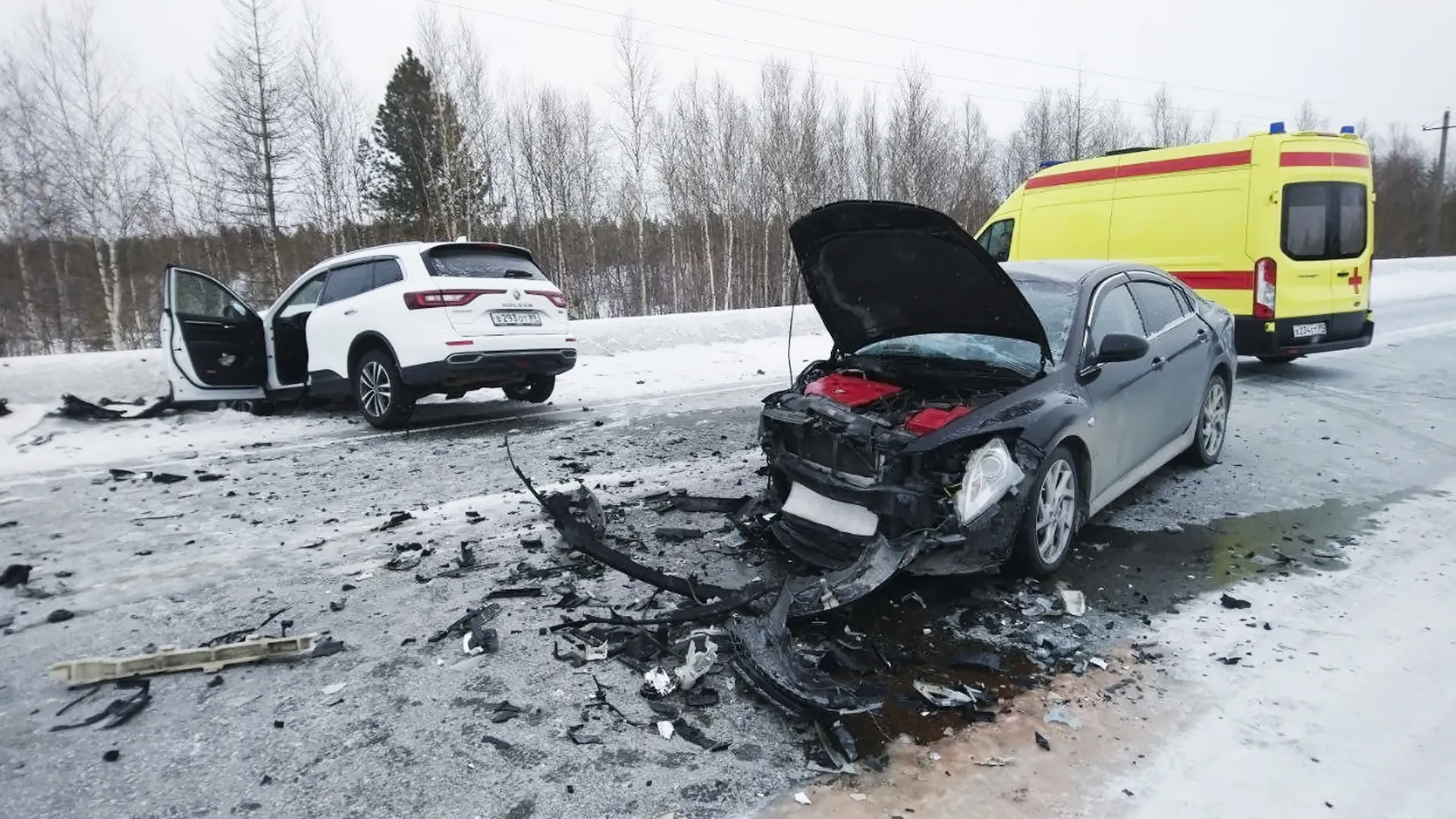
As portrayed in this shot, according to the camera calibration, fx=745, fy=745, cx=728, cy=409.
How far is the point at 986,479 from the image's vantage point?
345cm

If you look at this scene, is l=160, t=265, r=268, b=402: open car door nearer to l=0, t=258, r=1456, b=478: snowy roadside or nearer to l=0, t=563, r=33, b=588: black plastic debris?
l=0, t=258, r=1456, b=478: snowy roadside

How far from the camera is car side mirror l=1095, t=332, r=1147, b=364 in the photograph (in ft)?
13.7

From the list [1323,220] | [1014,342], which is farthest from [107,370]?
[1323,220]

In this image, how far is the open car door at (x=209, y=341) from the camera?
792 cm

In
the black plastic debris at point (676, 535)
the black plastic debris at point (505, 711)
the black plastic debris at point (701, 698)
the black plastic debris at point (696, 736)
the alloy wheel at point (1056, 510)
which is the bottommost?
the black plastic debris at point (696, 736)

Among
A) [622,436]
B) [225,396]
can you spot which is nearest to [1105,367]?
[622,436]

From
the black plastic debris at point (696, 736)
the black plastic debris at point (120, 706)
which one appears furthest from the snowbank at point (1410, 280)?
the black plastic debris at point (120, 706)

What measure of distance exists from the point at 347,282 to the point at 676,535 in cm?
563

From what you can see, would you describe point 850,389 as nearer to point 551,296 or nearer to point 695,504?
point 695,504

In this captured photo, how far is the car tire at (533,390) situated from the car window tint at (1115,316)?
6055mm

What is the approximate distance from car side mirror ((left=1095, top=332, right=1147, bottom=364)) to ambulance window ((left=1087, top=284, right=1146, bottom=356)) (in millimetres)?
49

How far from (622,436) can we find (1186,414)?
15.6 ft

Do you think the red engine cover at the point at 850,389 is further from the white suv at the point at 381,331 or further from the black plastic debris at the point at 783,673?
the white suv at the point at 381,331

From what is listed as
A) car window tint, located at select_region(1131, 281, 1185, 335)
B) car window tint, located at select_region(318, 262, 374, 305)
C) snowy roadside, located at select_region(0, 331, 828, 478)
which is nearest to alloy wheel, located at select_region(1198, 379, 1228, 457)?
car window tint, located at select_region(1131, 281, 1185, 335)
